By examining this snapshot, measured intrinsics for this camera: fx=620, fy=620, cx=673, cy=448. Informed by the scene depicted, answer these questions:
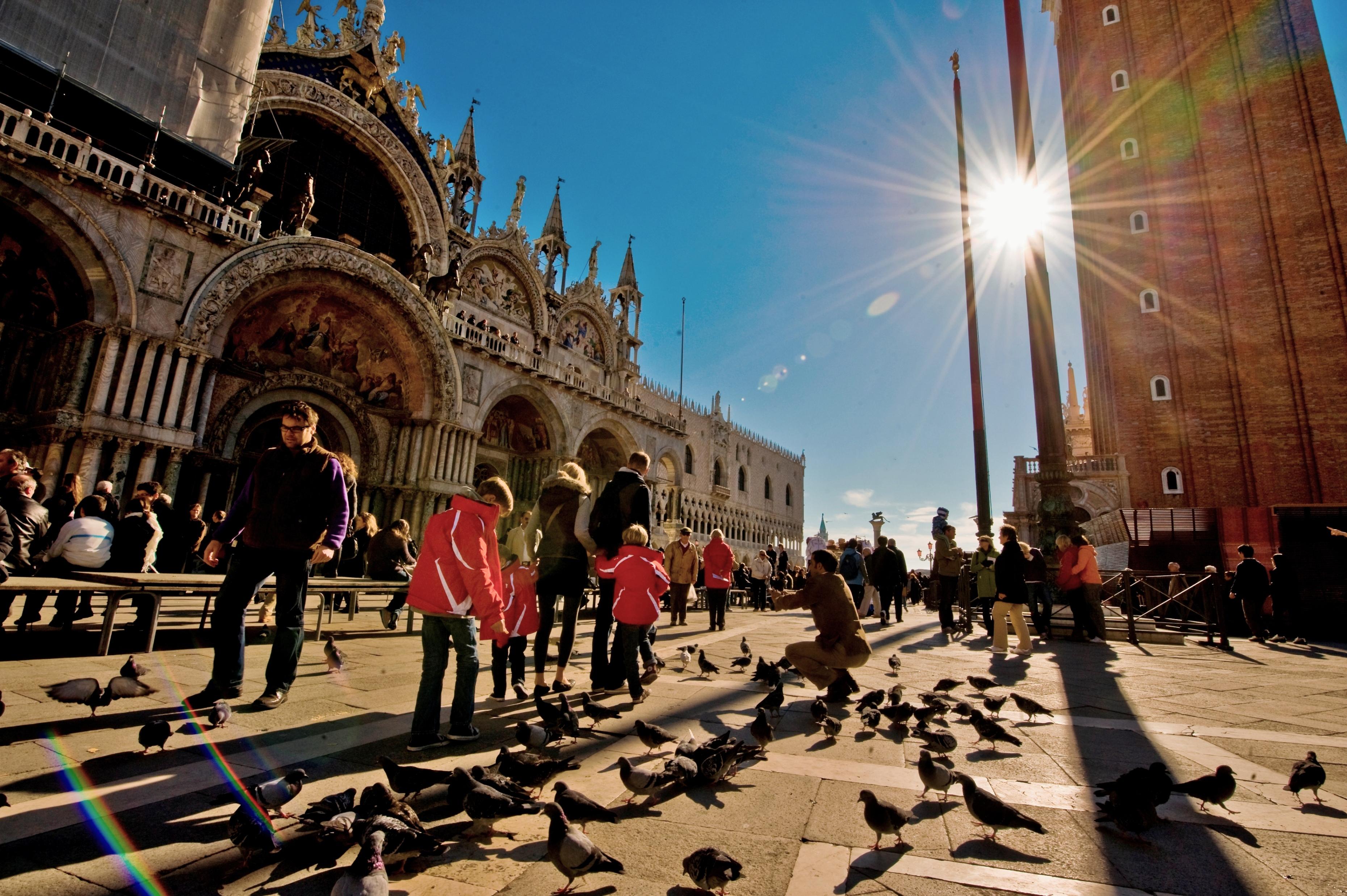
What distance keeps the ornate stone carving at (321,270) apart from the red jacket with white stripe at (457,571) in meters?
11.4

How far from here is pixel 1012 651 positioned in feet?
25.5

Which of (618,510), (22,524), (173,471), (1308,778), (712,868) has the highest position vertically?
(173,471)

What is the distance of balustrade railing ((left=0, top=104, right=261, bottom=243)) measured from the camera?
31.8 feet

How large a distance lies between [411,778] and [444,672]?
78cm

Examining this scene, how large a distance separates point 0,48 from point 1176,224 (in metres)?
35.1

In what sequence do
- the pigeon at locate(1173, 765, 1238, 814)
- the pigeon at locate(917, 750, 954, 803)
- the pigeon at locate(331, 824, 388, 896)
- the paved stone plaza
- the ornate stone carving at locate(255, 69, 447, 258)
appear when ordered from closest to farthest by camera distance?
1. the pigeon at locate(331, 824, 388, 896)
2. the paved stone plaza
3. the pigeon at locate(1173, 765, 1238, 814)
4. the pigeon at locate(917, 750, 954, 803)
5. the ornate stone carving at locate(255, 69, 447, 258)

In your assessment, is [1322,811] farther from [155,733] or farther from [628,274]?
[628,274]

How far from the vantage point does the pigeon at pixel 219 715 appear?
3162mm

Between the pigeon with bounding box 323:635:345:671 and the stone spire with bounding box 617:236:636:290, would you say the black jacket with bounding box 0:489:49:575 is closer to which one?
the pigeon with bounding box 323:635:345:671

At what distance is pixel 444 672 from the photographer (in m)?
3.05

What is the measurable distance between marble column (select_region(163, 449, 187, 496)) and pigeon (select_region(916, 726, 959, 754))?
12.8 meters

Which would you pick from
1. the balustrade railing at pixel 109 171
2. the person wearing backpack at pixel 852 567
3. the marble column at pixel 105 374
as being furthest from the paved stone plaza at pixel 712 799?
the balustrade railing at pixel 109 171

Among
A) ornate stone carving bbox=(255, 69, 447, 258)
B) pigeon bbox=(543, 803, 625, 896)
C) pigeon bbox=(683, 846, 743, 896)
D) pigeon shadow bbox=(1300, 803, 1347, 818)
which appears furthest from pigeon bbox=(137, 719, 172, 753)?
ornate stone carving bbox=(255, 69, 447, 258)

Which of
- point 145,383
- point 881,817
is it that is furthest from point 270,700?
point 145,383
